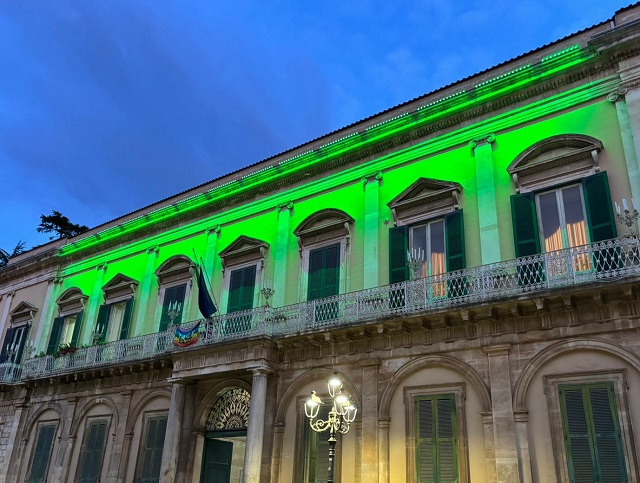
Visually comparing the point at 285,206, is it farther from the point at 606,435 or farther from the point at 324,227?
the point at 606,435

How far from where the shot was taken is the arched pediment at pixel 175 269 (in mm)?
16344

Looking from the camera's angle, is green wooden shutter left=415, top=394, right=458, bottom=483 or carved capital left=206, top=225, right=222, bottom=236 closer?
green wooden shutter left=415, top=394, right=458, bottom=483

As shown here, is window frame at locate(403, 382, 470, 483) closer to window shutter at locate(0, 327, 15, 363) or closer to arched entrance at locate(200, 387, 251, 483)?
arched entrance at locate(200, 387, 251, 483)

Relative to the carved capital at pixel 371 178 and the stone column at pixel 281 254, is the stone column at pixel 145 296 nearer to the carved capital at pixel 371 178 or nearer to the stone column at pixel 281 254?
the stone column at pixel 281 254

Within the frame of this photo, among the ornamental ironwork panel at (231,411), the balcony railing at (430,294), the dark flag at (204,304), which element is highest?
the dark flag at (204,304)

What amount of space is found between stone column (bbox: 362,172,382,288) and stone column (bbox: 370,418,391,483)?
291 cm

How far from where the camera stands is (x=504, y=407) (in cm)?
971

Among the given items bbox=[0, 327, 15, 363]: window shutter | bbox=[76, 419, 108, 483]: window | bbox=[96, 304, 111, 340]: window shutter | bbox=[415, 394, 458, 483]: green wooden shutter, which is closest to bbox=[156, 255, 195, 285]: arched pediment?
bbox=[96, 304, 111, 340]: window shutter

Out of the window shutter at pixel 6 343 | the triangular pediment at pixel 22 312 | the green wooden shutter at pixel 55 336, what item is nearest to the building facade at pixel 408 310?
the green wooden shutter at pixel 55 336

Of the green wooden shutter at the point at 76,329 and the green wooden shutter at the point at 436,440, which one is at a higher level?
the green wooden shutter at the point at 76,329

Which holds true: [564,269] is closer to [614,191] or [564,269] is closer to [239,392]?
[614,191]

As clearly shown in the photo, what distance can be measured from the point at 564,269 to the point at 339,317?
454 cm

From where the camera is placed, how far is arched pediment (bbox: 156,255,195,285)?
16.3 meters

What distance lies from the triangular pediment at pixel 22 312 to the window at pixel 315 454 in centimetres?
1266
